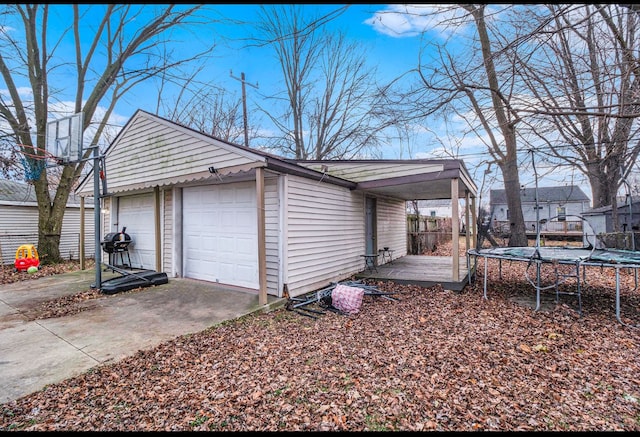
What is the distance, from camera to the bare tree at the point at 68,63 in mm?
9961

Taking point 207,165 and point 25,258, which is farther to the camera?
point 25,258

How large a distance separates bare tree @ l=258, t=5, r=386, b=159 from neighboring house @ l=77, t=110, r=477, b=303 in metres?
9.10

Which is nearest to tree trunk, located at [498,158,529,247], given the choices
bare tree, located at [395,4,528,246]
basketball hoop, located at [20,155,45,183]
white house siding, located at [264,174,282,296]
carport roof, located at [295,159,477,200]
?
carport roof, located at [295,159,477,200]

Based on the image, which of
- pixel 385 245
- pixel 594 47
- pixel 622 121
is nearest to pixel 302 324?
pixel 385 245

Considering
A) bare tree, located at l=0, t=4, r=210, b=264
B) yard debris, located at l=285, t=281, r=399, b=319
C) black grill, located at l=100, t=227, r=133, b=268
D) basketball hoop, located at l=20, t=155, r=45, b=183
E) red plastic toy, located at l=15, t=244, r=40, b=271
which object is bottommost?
yard debris, located at l=285, t=281, r=399, b=319

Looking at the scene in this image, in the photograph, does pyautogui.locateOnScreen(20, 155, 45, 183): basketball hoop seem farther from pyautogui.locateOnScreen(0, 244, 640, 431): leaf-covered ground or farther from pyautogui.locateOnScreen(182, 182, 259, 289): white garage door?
pyautogui.locateOnScreen(0, 244, 640, 431): leaf-covered ground

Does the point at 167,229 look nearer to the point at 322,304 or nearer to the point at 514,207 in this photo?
the point at 322,304

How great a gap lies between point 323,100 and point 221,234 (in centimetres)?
1310

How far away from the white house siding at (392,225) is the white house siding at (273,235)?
15.1 ft

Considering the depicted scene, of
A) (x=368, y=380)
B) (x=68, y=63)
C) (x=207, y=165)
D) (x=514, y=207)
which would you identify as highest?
(x=68, y=63)

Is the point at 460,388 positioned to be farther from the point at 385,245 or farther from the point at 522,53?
the point at 385,245

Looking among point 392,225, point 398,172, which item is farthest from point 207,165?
point 392,225

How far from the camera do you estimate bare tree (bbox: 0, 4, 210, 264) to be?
9.96 m

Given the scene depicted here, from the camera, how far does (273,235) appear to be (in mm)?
5891
